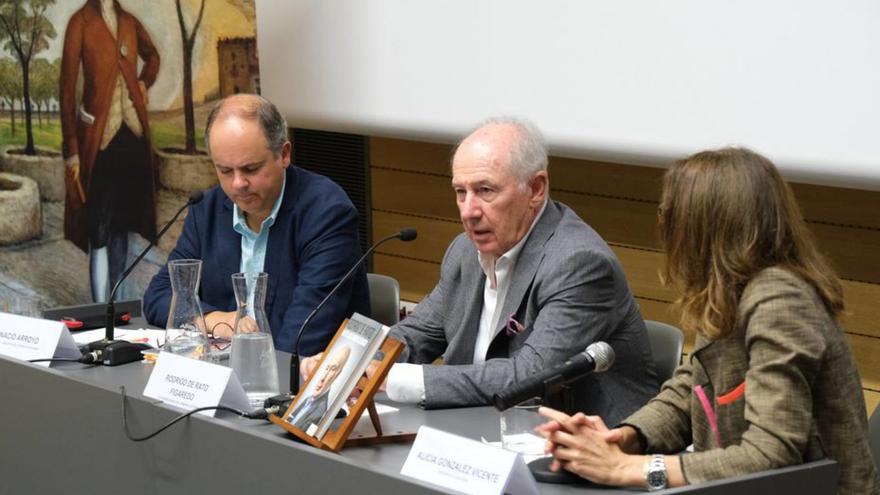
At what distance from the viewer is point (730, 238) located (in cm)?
215

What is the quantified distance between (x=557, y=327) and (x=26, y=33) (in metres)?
2.50

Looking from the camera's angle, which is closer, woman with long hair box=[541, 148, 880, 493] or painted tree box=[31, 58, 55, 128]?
woman with long hair box=[541, 148, 880, 493]

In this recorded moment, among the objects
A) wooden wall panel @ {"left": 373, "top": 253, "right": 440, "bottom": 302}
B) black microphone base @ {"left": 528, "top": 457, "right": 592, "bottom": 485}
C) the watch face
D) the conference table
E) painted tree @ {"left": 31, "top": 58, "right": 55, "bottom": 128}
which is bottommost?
wooden wall panel @ {"left": 373, "top": 253, "right": 440, "bottom": 302}

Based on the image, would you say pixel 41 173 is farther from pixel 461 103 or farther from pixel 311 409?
pixel 311 409

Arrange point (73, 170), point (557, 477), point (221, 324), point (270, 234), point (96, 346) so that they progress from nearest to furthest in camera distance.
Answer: point (557, 477) → point (96, 346) → point (221, 324) → point (270, 234) → point (73, 170)

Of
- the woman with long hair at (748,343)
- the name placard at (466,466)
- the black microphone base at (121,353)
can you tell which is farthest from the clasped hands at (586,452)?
the black microphone base at (121,353)

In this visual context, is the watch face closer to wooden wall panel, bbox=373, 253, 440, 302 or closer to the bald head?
the bald head

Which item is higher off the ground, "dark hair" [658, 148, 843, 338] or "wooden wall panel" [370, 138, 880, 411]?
"dark hair" [658, 148, 843, 338]

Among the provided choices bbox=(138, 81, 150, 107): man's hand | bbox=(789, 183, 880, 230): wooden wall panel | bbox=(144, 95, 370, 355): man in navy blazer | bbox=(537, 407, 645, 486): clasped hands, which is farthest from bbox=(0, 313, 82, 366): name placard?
bbox=(789, 183, 880, 230): wooden wall panel

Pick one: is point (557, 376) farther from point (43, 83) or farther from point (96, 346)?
point (43, 83)

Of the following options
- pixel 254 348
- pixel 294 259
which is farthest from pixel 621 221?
pixel 254 348

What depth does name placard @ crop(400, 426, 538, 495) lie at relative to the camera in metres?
1.98

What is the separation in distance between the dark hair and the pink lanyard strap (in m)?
0.14

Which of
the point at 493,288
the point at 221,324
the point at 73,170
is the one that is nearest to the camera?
the point at 493,288
